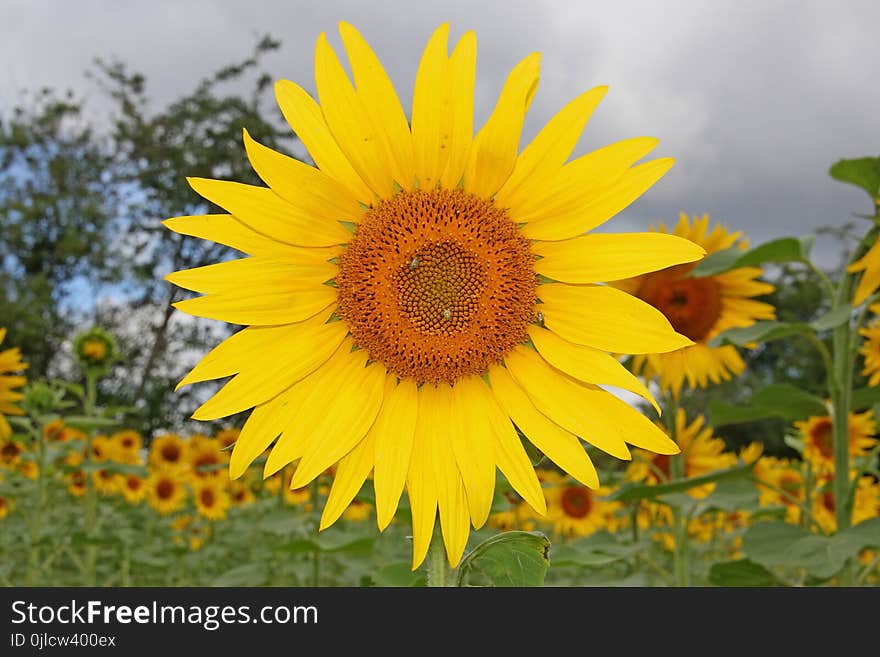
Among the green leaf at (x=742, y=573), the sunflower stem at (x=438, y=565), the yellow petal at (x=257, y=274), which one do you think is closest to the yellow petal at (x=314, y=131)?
the yellow petal at (x=257, y=274)

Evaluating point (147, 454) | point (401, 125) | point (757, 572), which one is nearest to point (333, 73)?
point (401, 125)

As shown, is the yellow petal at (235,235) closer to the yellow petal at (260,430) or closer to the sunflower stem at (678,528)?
the yellow petal at (260,430)

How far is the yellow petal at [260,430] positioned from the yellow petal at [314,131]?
0.31 metres

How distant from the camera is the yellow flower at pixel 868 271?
240 cm

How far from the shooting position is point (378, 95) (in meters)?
1.21

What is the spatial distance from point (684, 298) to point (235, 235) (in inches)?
96.5

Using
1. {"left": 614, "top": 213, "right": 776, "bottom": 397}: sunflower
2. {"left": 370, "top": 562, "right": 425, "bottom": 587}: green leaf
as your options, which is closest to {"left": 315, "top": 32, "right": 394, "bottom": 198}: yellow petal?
{"left": 370, "top": 562, "right": 425, "bottom": 587}: green leaf

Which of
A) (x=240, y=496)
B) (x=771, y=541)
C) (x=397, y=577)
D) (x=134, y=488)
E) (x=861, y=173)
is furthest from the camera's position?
(x=240, y=496)

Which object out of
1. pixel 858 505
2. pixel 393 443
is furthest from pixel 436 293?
pixel 858 505

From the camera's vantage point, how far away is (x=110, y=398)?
2098 cm

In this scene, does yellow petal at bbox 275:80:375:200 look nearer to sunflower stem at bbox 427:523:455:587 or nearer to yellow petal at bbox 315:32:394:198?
yellow petal at bbox 315:32:394:198

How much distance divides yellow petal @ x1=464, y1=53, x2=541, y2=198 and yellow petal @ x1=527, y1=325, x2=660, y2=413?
0.77ft

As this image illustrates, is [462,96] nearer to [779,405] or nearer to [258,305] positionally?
[258,305]

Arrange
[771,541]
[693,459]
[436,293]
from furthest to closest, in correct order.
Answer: [693,459] → [771,541] → [436,293]
